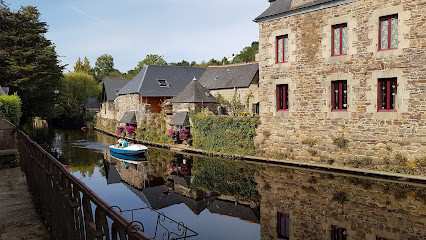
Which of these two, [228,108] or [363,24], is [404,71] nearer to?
[363,24]

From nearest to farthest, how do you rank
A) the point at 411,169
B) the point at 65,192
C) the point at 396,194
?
1. the point at 65,192
2. the point at 396,194
3. the point at 411,169

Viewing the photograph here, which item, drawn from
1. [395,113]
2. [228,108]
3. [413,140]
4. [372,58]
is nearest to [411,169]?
[413,140]

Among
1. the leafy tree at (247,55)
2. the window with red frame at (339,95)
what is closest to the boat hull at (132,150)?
the window with red frame at (339,95)

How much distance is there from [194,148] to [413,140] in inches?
484

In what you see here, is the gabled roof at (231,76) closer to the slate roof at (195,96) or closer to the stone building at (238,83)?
the stone building at (238,83)

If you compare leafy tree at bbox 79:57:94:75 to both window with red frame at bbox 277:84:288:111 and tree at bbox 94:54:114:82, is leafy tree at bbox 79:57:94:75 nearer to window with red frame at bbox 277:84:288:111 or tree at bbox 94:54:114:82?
tree at bbox 94:54:114:82

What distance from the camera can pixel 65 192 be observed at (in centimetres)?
387

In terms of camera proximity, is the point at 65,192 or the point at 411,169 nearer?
the point at 65,192

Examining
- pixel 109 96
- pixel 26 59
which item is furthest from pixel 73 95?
pixel 26 59

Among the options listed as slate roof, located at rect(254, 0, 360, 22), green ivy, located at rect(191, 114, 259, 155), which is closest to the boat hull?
green ivy, located at rect(191, 114, 259, 155)

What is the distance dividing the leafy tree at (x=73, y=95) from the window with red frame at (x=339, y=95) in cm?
4319

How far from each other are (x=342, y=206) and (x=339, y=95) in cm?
635

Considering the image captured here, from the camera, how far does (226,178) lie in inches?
530

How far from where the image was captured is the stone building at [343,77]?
1217 centimetres
